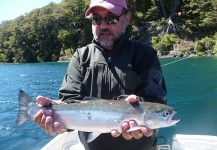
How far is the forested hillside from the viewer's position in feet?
191

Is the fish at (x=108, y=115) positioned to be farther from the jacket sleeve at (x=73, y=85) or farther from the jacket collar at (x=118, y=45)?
the jacket collar at (x=118, y=45)

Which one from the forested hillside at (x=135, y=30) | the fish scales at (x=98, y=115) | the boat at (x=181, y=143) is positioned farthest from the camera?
the forested hillside at (x=135, y=30)

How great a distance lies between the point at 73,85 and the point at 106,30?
2.48 feet

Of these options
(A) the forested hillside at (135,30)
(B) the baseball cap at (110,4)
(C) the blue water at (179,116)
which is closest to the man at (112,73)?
(B) the baseball cap at (110,4)

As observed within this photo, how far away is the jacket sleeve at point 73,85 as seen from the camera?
346 cm

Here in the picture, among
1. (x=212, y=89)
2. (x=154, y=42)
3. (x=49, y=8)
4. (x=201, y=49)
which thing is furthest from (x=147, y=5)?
→ (x=212, y=89)

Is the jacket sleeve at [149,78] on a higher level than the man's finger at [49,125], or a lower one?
higher

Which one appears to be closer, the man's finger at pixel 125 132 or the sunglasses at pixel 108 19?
the man's finger at pixel 125 132

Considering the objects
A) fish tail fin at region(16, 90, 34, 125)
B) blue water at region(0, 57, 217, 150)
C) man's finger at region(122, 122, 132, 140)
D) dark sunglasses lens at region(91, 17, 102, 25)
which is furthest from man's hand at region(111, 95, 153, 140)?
A: blue water at region(0, 57, 217, 150)

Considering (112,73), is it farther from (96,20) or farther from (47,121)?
(47,121)

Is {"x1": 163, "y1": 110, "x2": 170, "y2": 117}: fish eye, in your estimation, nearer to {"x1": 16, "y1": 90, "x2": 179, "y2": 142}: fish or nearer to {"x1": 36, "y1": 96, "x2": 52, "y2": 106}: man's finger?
{"x1": 16, "y1": 90, "x2": 179, "y2": 142}: fish

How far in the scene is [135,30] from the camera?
6938 cm

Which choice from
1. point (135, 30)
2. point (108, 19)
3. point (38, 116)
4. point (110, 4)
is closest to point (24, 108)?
point (38, 116)

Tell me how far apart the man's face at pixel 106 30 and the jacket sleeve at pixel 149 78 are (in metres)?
0.35
